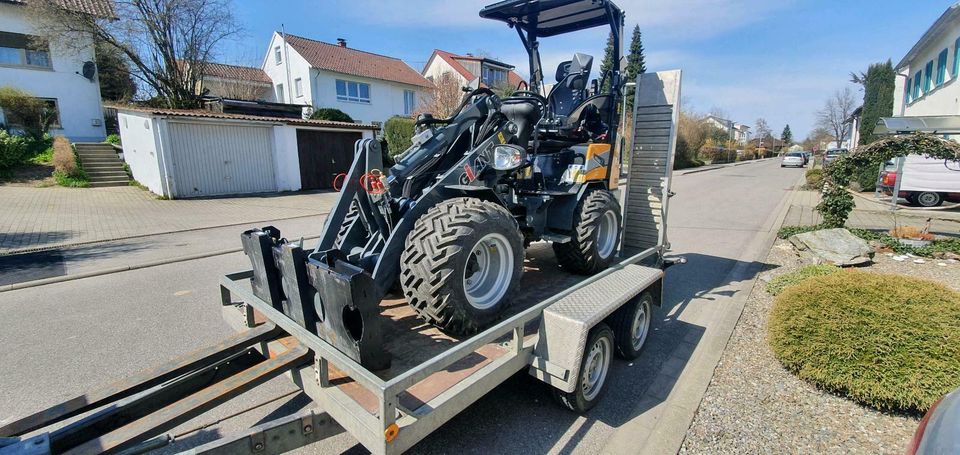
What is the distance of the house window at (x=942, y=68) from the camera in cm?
1658

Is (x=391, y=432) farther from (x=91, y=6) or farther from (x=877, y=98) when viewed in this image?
(x=877, y=98)

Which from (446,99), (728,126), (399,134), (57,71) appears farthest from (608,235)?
(728,126)

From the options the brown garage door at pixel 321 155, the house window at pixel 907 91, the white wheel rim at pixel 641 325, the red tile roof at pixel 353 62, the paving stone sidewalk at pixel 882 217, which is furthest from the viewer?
the red tile roof at pixel 353 62

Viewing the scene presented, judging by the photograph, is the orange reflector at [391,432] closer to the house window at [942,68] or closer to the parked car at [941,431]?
the parked car at [941,431]

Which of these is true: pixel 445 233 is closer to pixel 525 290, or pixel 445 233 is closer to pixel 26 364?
pixel 525 290

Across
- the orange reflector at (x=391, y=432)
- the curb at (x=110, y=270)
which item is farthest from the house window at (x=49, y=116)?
the orange reflector at (x=391, y=432)

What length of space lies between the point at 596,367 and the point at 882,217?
1334 centimetres

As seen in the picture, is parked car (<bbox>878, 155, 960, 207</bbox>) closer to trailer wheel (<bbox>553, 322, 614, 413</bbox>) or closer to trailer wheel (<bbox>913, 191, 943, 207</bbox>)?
trailer wheel (<bbox>913, 191, 943, 207</bbox>)

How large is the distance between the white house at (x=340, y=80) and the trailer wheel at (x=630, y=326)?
29.2m

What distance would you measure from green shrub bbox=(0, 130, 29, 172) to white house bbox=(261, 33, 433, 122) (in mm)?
14473

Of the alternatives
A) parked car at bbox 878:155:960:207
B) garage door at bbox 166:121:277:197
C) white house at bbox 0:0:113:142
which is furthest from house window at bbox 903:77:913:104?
white house at bbox 0:0:113:142

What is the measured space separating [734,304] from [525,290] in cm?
309

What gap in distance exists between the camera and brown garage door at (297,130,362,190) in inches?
711

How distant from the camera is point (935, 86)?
1778 centimetres
